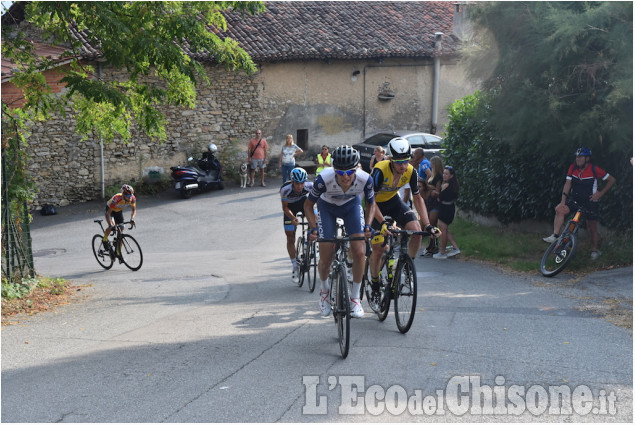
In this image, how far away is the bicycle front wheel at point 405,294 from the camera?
26.1 ft

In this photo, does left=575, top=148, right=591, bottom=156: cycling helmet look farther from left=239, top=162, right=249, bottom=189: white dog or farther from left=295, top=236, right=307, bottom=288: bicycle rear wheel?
left=239, top=162, right=249, bottom=189: white dog

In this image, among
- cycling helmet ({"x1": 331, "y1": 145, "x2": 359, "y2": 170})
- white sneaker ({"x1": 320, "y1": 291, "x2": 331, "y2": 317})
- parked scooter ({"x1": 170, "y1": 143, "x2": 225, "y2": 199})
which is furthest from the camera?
parked scooter ({"x1": 170, "y1": 143, "x2": 225, "y2": 199})

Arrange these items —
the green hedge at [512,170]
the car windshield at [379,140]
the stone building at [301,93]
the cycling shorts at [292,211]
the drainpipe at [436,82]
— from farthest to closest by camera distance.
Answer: the drainpipe at [436,82]
the car windshield at [379,140]
the stone building at [301,93]
the green hedge at [512,170]
the cycling shorts at [292,211]

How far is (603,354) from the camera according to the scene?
7246 mm

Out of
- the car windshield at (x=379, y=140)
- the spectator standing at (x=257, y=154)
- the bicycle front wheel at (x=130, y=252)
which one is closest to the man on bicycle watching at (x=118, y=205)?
the bicycle front wheel at (x=130, y=252)

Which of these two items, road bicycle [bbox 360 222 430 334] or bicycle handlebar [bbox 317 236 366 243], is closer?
bicycle handlebar [bbox 317 236 366 243]

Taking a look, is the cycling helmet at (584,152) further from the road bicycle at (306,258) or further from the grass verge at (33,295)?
the grass verge at (33,295)

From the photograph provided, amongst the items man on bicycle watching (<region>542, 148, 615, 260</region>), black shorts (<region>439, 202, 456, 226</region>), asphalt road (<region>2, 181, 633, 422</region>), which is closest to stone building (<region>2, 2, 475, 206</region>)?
asphalt road (<region>2, 181, 633, 422</region>)

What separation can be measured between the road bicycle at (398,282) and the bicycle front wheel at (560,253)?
13.3 ft

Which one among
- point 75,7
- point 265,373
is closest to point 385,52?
point 75,7

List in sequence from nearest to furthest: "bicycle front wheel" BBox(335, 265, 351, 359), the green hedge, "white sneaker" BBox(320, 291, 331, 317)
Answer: "bicycle front wheel" BBox(335, 265, 351, 359)
"white sneaker" BBox(320, 291, 331, 317)
the green hedge

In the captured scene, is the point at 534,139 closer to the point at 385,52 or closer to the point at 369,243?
the point at 369,243

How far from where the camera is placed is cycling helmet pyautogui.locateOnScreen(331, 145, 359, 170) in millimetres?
7750

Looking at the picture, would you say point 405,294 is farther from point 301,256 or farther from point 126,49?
point 126,49
